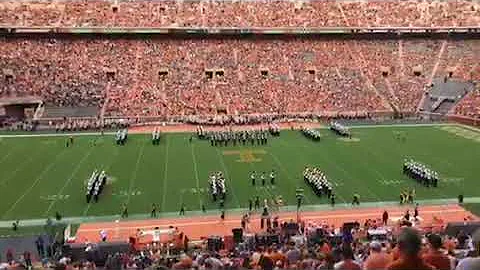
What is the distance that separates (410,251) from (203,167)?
22.5 meters

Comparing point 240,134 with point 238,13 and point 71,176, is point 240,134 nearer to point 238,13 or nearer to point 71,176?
point 71,176

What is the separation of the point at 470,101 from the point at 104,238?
107 ft

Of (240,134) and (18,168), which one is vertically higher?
(240,134)

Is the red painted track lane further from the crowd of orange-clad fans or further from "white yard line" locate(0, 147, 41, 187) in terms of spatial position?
the crowd of orange-clad fans

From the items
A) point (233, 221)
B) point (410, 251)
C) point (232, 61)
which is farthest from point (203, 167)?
point (232, 61)

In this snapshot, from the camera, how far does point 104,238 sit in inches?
666

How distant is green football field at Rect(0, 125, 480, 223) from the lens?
21359 mm

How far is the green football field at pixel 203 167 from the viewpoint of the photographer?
2136cm

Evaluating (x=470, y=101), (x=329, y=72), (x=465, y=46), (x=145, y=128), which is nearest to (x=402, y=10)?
(x=465, y=46)

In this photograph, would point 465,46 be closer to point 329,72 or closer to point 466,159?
point 329,72

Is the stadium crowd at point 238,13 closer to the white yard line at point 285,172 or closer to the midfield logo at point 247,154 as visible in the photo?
the midfield logo at point 247,154

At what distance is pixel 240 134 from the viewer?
3275 centimetres

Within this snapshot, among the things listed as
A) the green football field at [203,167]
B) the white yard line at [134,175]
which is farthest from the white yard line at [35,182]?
the white yard line at [134,175]

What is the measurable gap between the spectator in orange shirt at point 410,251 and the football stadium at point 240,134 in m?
0.01
